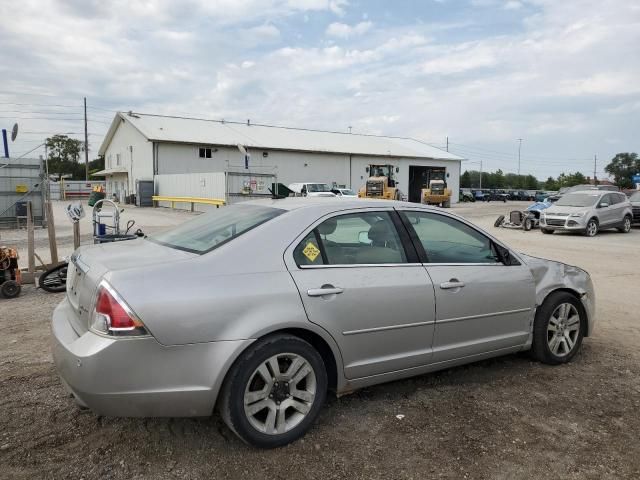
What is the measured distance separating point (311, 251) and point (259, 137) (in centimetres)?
4195

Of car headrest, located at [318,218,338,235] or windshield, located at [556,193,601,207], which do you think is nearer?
car headrest, located at [318,218,338,235]

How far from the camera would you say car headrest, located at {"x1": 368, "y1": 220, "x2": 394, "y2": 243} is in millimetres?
3815

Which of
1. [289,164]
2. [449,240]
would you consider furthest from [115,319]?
[289,164]

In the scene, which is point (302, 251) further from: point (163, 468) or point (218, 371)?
point (163, 468)

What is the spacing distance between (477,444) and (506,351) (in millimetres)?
1217

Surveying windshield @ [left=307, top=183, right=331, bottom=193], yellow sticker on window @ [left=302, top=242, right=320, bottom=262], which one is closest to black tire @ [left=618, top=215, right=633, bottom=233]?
windshield @ [left=307, top=183, right=331, bottom=193]

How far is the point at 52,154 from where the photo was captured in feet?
275

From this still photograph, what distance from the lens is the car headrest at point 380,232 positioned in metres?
3.82

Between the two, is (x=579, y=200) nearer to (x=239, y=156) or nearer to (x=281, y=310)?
(x=281, y=310)

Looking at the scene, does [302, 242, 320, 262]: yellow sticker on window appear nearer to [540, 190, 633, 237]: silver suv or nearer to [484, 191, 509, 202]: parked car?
[540, 190, 633, 237]: silver suv

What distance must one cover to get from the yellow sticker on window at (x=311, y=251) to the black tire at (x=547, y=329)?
224 centimetres

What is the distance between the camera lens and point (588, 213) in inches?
701

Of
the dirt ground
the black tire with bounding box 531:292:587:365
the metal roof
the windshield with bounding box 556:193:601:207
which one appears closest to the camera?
the dirt ground

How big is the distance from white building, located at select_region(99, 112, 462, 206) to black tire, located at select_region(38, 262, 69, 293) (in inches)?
819
